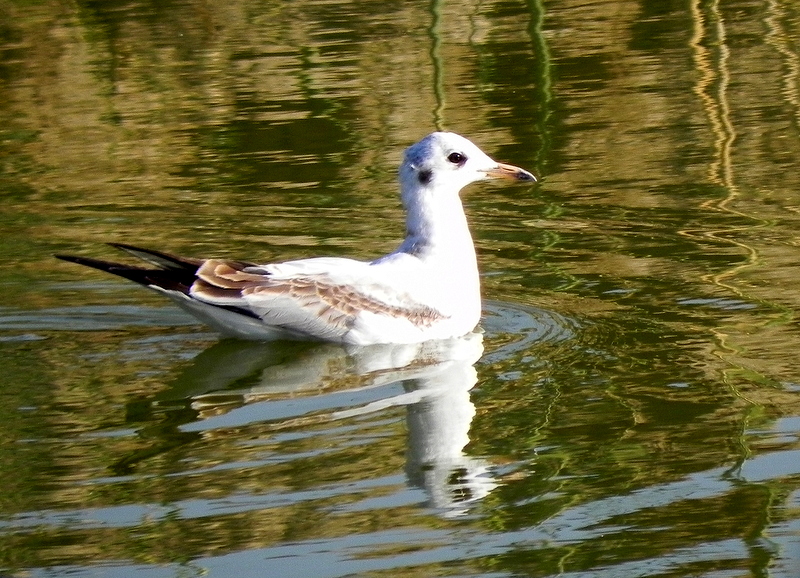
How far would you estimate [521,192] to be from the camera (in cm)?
1145

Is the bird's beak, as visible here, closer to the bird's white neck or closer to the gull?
the bird's white neck

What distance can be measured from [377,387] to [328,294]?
2.60 feet

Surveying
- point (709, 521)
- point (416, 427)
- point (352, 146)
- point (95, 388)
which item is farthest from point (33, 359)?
point (352, 146)

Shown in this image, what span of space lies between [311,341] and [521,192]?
349 cm

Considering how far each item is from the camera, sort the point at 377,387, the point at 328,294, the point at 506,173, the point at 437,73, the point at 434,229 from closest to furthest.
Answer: the point at 377,387 → the point at 328,294 → the point at 434,229 → the point at 506,173 → the point at 437,73

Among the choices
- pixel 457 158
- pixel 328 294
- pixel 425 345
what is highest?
pixel 457 158

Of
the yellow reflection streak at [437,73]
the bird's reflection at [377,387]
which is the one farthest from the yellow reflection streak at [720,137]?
the yellow reflection streak at [437,73]

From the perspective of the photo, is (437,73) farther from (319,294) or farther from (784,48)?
(319,294)

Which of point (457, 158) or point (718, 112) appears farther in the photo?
point (718, 112)

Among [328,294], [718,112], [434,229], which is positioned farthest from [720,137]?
[328,294]

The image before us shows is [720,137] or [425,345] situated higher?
[720,137]

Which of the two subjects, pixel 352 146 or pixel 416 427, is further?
pixel 352 146

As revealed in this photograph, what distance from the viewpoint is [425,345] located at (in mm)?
8234

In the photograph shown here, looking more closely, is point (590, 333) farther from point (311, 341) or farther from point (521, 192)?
point (521, 192)
